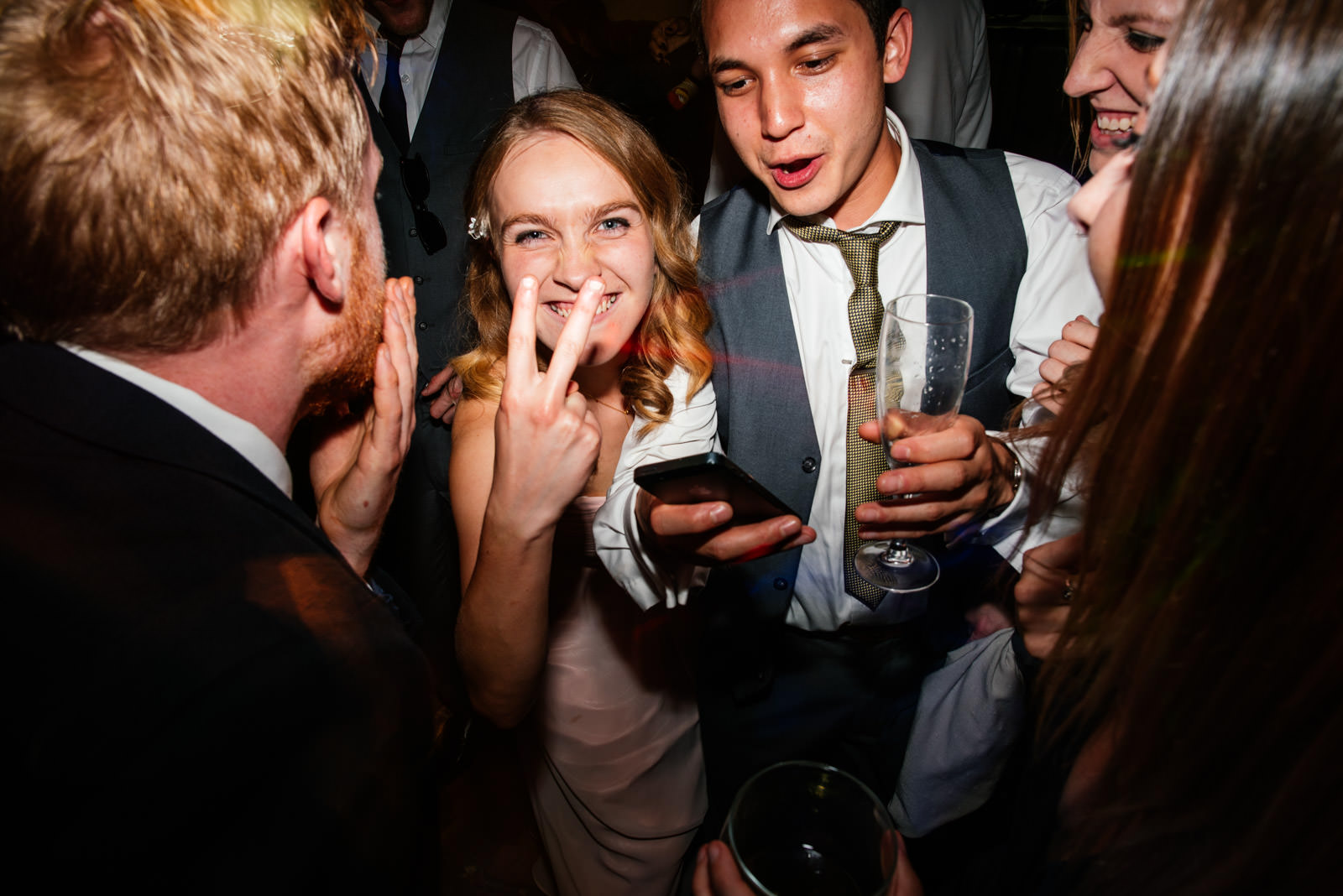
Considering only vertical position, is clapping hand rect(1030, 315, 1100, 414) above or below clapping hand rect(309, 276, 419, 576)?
above

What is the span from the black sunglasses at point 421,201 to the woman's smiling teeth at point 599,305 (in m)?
1.01

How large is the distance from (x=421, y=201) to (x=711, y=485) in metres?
1.96

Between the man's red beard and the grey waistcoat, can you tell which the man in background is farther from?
the grey waistcoat

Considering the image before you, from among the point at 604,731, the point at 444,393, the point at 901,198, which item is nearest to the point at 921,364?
the point at 901,198

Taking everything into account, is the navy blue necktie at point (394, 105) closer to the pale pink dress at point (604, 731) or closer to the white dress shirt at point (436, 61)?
the white dress shirt at point (436, 61)

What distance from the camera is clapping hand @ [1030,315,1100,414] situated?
4.86 feet

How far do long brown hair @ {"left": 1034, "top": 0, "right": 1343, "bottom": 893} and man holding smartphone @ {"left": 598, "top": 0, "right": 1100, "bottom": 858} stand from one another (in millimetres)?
611

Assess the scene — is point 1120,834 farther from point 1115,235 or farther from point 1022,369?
point 1022,369

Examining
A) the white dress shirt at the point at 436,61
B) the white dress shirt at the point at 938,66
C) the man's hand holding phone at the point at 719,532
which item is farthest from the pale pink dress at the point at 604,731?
the white dress shirt at the point at 938,66

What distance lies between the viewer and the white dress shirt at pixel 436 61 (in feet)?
8.75

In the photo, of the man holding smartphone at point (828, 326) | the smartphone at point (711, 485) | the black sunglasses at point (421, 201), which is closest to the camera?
the smartphone at point (711, 485)

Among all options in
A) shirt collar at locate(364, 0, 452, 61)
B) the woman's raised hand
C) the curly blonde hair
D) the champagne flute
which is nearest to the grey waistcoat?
the champagne flute

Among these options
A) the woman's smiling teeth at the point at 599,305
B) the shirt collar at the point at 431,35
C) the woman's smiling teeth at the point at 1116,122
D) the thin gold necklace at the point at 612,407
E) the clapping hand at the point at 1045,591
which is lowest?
the thin gold necklace at the point at 612,407

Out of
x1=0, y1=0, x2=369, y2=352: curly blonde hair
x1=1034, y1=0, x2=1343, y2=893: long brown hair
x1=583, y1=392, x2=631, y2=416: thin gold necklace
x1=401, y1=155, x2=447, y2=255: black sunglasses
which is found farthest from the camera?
x1=401, y1=155, x2=447, y2=255: black sunglasses
